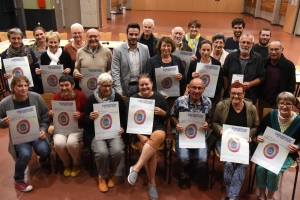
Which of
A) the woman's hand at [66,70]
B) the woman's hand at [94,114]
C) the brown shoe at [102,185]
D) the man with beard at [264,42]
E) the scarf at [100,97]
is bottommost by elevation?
the brown shoe at [102,185]

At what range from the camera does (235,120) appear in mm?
3094

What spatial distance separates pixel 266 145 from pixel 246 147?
0.71 ft

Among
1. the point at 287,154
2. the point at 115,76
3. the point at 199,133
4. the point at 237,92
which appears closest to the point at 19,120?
the point at 115,76

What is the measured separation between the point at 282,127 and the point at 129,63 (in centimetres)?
215

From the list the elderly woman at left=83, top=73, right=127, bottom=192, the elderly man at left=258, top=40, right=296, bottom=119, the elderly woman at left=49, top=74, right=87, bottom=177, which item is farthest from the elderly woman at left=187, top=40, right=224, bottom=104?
the elderly woman at left=49, top=74, right=87, bottom=177

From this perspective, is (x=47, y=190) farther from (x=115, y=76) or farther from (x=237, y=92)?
(x=237, y=92)

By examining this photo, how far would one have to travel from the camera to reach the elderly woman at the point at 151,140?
306 cm

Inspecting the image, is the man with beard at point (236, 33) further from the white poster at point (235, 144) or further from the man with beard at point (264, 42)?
the white poster at point (235, 144)

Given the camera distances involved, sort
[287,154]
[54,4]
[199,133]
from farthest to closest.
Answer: [54,4] → [199,133] → [287,154]

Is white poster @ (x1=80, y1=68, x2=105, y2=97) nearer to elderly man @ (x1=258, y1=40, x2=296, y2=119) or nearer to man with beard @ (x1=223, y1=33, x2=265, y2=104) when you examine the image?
man with beard @ (x1=223, y1=33, x2=265, y2=104)

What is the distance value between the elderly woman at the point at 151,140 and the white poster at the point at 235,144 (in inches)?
28.8

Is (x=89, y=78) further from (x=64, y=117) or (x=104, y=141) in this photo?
(x=104, y=141)

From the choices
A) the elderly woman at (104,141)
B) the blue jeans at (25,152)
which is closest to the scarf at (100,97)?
the elderly woman at (104,141)

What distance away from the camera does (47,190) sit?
10.6ft
